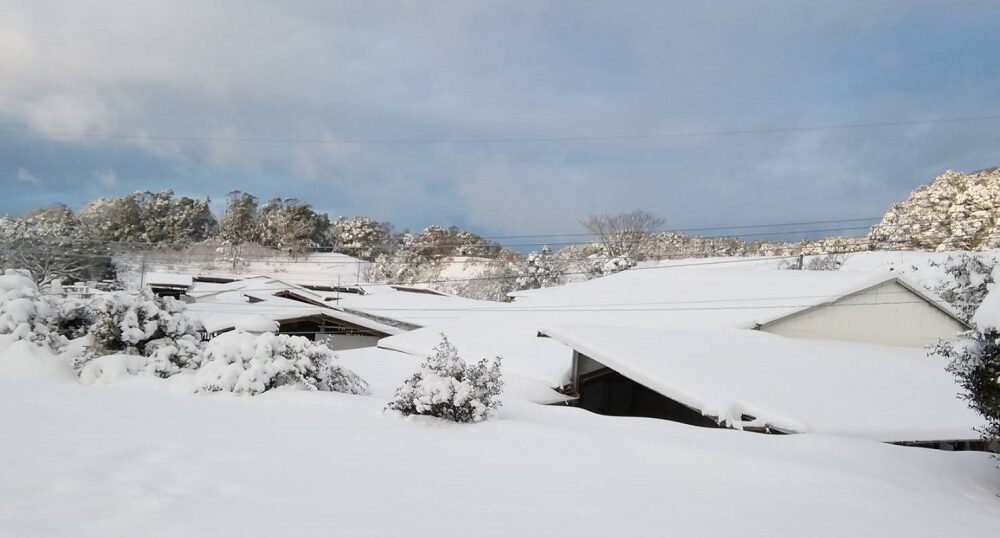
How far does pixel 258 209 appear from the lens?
6756 cm

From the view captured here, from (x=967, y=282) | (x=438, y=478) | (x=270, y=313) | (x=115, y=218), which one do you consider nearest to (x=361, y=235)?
(x=115, y=218)

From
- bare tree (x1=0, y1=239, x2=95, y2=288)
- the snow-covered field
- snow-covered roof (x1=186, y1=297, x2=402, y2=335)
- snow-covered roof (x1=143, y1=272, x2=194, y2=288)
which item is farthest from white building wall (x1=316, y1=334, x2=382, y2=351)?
bare tree (x1=0, y1=239, x2=95, y2=288)

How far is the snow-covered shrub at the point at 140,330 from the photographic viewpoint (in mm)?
14797

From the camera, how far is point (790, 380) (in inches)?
598

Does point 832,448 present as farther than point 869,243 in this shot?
No

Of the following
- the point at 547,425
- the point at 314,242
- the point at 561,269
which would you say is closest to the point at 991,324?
the point at 547,425

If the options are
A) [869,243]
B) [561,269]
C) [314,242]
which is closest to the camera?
[869,243]

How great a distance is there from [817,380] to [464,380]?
9.67m

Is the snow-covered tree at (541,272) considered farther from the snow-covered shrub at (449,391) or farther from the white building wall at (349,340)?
the snow-covered shrub at (449,391)

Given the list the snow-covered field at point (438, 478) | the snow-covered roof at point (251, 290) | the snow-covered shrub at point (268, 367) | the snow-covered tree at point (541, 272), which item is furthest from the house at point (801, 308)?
the snow-covered tree at point (541, 272)

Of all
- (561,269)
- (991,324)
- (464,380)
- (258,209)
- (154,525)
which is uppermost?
(258,209)

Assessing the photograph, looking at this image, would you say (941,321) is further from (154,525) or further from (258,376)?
(154,525)

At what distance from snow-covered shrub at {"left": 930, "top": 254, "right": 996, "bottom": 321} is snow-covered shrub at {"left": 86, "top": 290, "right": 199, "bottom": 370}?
2997cm

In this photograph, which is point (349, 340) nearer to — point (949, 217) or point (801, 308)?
point (801, 308)
